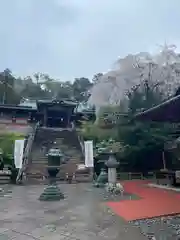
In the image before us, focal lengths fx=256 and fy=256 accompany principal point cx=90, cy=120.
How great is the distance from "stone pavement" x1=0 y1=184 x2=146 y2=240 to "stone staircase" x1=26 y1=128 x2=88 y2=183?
27.9 feet

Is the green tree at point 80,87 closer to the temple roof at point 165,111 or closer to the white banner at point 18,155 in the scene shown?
the white banner at point 18,155

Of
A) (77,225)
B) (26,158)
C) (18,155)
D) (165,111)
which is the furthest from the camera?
(26,158)

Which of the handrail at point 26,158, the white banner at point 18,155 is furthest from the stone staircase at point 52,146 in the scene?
the white banner at point 18,155

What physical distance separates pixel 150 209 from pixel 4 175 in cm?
1208

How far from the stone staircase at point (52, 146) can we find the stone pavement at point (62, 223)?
8517 mm

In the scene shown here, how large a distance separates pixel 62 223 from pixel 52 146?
59.2 feet

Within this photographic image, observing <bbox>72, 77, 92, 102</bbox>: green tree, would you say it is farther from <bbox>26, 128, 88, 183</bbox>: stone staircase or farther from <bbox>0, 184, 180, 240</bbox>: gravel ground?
<bbox>0, 184, 180, 240</bbox>: gravel ground

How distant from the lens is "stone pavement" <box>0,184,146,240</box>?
493cm

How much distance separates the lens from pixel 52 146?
2372 centimetres

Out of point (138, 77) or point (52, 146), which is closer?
point (52, 146)

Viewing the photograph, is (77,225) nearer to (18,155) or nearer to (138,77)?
(18,155)

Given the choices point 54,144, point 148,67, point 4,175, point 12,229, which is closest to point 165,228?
point 12,229

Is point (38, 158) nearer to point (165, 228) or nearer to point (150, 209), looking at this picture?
point (150, 209)

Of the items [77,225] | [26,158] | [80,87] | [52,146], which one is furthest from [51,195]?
[80,87]
